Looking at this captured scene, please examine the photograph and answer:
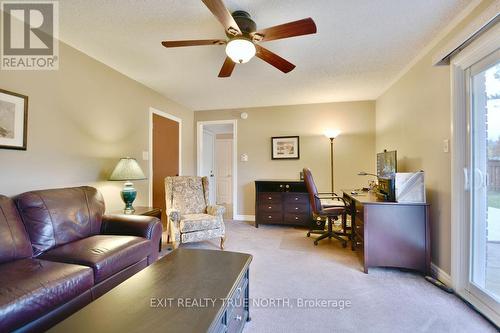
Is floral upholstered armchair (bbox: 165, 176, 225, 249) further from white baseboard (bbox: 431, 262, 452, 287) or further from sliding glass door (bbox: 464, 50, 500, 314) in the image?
sliding glass door (bbox: 464, 50, 500, 314)

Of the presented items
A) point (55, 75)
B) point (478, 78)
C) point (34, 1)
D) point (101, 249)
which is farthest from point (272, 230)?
point (34, 1)

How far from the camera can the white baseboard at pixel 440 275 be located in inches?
80.8

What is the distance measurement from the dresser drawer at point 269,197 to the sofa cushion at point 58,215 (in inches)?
101

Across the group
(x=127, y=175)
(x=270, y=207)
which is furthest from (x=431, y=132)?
(x=127, y=175)

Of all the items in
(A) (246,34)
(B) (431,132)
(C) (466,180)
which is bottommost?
(C) (466,180)

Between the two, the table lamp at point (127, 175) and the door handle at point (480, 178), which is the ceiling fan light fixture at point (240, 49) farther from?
the door handle at point (480, 178)

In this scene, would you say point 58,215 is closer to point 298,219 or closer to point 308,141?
point 298,219

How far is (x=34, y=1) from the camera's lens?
177 cm

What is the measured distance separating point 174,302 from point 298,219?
3.19 meters

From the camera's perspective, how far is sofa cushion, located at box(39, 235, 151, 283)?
1599 millimetres

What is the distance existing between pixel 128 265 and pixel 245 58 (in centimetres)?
197

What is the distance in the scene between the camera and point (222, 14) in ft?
4.73
